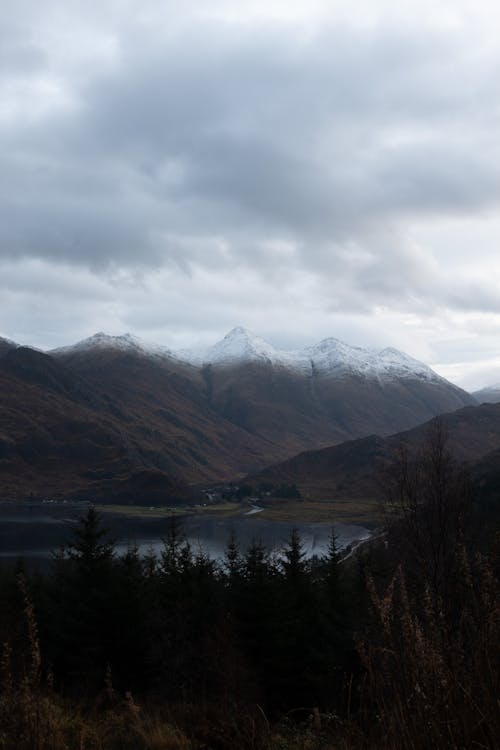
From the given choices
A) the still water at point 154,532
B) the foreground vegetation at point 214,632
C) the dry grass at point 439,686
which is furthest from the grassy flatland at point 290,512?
the dry grass at point 439,686

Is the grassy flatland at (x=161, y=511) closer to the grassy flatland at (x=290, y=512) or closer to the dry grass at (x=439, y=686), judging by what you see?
the grassy flatland at (x=290, y=512)

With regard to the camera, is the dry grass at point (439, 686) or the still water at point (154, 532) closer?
the dry grass at point (439, 686)

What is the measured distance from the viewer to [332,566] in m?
35.0

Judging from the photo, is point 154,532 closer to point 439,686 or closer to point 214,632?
point 214,632

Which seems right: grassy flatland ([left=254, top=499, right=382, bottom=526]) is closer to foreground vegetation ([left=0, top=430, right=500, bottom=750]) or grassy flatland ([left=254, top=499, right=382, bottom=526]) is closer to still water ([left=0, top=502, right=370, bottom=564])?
still water ([left=0, top=502, right=370, bottom=564])

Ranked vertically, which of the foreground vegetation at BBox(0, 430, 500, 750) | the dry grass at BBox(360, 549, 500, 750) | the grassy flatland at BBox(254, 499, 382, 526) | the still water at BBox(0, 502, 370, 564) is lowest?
the grassy flatland at BBox(254, 499, 382, 526)

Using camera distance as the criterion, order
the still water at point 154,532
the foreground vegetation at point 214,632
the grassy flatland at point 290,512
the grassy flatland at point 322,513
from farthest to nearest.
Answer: the grassy flatland at point 290,512 < the grassy flatland at point 322,513 < the still water at point 154,532 < the foreground vegetation at point 214,632

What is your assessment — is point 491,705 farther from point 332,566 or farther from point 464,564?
point 332,566

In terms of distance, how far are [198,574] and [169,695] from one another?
14.1 m

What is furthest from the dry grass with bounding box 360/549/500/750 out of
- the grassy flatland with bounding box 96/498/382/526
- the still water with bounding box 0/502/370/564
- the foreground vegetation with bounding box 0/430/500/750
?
the grassy flatland with bounding box 96/498/382/526

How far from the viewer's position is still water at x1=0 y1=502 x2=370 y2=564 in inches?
4097

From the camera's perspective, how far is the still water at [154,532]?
341ft

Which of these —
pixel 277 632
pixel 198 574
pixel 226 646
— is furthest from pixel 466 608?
pixel 198 574

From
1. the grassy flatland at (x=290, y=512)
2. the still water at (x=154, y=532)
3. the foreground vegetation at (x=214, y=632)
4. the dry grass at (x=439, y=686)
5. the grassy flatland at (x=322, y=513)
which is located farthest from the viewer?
the grassy flatland at (x=290, y=512)
